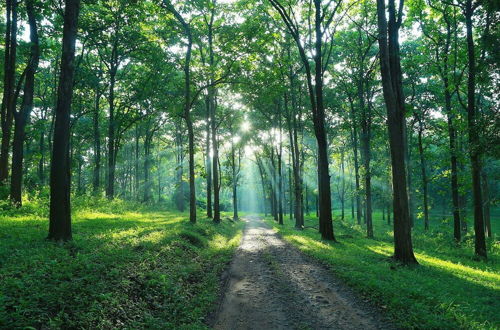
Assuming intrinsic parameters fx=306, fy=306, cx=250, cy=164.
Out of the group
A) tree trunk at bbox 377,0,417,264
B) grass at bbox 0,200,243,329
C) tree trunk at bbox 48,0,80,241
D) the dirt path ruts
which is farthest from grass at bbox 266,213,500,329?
tree trunk at bbox 48,0,80,241

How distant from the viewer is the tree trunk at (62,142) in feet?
29.9

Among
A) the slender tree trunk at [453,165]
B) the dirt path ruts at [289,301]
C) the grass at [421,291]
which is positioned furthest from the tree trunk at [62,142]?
the slender tree trunk at [453,165]

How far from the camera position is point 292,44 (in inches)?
1019

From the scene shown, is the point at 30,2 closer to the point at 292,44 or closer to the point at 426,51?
the point at 292,44

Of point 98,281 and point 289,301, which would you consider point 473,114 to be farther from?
point 98,281

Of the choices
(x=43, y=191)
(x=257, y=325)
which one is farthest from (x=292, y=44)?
(x=257, y=325)

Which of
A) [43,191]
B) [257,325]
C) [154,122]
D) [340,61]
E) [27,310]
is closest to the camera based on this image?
[27,310]

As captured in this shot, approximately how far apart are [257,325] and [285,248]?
9.29 m

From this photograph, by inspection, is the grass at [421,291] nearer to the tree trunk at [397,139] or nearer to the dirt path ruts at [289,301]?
the dirt path ruts at [289,301]

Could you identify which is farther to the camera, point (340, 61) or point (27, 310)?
point (340, 61)

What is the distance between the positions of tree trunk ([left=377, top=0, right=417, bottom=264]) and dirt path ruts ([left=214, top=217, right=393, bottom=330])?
344 centimetres

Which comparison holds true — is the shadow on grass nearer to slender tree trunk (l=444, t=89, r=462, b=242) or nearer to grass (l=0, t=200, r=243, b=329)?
grass (l=0, t=200, r=243, b=329)

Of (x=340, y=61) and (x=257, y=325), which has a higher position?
(x=340, y=61)

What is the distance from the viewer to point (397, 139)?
38.3 feet
